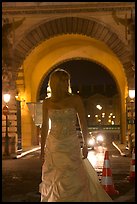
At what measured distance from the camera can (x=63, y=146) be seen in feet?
22.8

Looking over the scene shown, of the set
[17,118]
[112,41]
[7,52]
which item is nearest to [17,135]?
[17,118]

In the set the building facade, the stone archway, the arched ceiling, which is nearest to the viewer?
the building facade

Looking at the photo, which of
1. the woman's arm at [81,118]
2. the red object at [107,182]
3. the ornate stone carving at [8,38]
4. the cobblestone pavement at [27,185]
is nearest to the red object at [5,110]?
the ornate stone carving at [8,38]

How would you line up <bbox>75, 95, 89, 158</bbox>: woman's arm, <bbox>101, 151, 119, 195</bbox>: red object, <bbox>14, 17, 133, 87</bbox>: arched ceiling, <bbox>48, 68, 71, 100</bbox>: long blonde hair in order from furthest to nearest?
<bbox>14, 17, 133, 87</bbox>: arched ceiling → <bbox>101, 151, 119, 195</bbox>: red object → <bbox>48, 68, 71, 100</bbox>: long blonde hair → <bbox>75, 95, 89, 158</bbox>: woman's arm

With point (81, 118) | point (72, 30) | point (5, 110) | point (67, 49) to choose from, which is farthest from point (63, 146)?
point (67, 49)

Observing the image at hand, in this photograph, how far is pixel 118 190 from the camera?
10.9m

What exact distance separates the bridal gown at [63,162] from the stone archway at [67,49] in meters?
16.0

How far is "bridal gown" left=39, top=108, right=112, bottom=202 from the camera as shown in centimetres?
696

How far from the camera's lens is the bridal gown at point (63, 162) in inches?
274

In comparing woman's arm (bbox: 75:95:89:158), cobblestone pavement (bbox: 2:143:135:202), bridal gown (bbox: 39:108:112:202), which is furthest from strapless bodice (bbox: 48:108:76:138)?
cobblestone pavement (bbox: 2:143:135:202)

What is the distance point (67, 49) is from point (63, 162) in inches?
915

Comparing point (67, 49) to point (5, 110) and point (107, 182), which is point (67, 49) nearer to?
point (5, 110)

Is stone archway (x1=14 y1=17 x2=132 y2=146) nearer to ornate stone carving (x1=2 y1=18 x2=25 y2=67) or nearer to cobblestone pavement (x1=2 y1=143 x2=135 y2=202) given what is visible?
ornate stone carving (x1=2 y1=18 x2=25 y2=67)

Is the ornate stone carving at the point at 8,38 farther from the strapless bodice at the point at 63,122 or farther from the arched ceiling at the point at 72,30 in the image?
the strapless bodice at the point at 63,122
